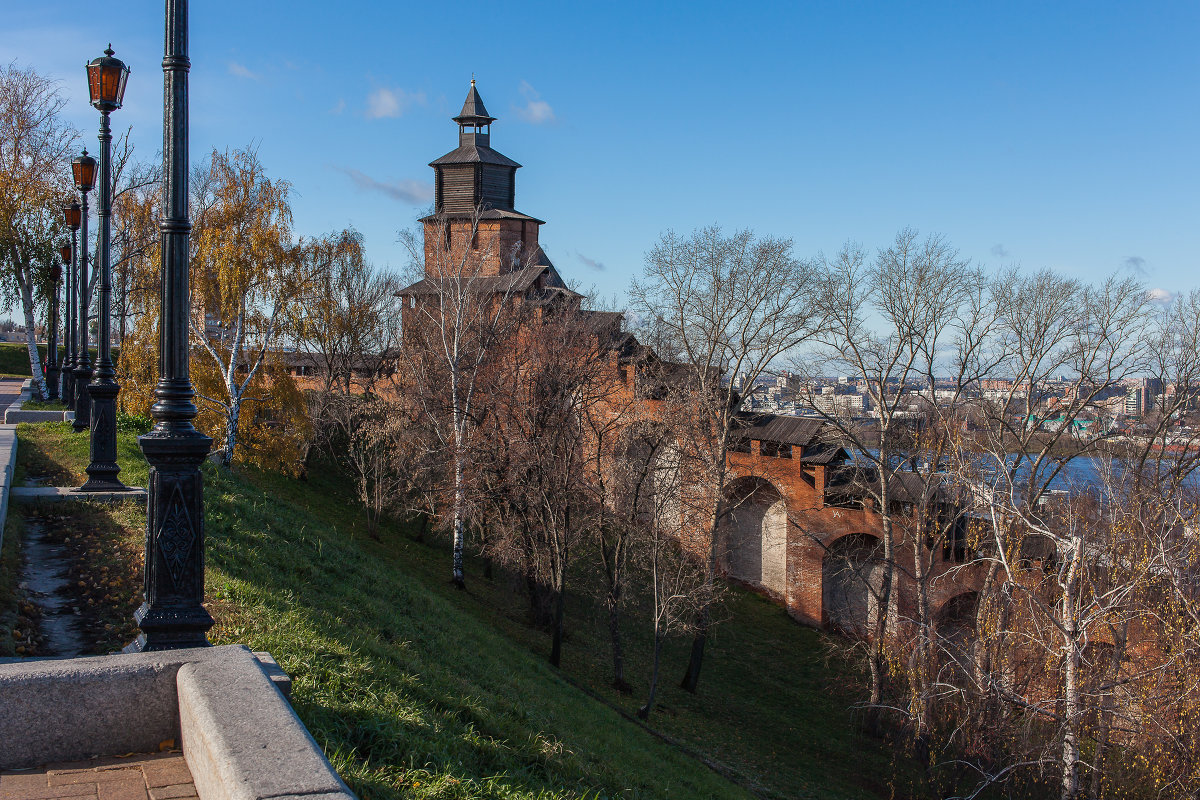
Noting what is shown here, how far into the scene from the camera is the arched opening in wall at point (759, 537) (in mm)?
32062

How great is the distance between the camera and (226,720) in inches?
134

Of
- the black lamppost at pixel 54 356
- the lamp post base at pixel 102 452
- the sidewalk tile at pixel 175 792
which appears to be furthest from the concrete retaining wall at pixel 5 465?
the black lamppost at pixel 54 356

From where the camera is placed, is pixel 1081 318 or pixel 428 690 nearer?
pixel 428 690

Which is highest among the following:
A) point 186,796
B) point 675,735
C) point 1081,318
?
point 1081,318

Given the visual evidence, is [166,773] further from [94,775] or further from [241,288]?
[241,288]

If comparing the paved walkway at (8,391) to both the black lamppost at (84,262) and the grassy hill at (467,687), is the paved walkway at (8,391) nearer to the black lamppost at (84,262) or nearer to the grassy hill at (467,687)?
the grassy hill at (467,687)

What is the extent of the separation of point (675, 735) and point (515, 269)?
26.0 meters

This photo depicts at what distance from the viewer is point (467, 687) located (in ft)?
25.1

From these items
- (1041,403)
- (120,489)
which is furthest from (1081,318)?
(120,489)

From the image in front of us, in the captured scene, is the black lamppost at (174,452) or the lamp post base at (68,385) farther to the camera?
the lamp post base at (68,385)

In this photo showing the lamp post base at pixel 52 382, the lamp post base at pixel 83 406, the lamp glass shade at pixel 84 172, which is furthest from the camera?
the lamp post base at pixel 52 382

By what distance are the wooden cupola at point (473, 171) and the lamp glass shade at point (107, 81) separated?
33.9 meters

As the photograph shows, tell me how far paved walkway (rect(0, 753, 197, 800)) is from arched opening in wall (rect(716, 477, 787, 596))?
94.5 feet

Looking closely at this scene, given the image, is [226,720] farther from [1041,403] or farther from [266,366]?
[1041,403]
